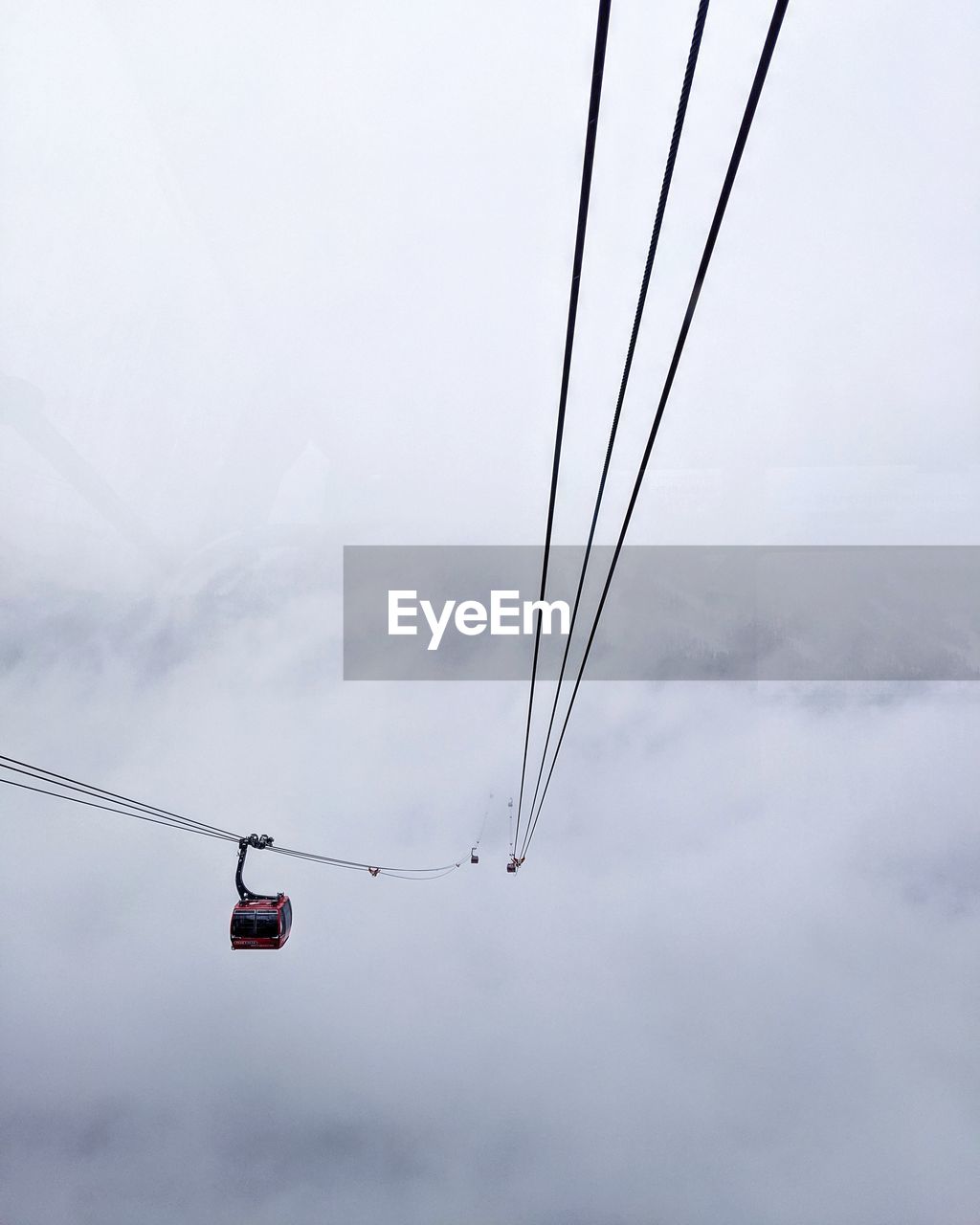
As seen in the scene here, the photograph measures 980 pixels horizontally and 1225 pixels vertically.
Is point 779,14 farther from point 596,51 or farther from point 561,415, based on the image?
point 561,415

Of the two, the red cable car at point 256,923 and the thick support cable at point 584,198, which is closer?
the thick support cable at point 584,198

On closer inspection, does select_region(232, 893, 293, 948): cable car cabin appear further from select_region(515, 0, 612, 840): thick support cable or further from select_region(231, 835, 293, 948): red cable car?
select_region(515, 0, 612, 840): thick support cable

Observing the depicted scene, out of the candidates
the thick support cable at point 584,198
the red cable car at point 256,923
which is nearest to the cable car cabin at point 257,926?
the red cable car at point 256,923

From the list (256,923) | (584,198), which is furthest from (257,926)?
(584,198)

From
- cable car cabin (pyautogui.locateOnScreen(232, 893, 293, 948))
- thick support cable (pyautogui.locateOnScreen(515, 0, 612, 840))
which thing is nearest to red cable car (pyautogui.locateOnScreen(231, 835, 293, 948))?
cable car cabin (pyautogui.locateOnScreen(232, 893, 293, 948))

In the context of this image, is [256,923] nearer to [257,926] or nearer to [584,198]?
[257,926]

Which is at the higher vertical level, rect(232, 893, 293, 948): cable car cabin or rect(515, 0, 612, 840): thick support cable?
rect(515, 0, 612, 840): thick support cable

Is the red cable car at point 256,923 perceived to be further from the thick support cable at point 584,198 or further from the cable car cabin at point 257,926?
the thick support cable at point 584,198

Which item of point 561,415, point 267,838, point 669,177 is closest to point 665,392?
point 561,415

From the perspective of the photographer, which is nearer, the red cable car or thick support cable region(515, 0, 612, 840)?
thick support cable region(515, 0, 612, 840)
